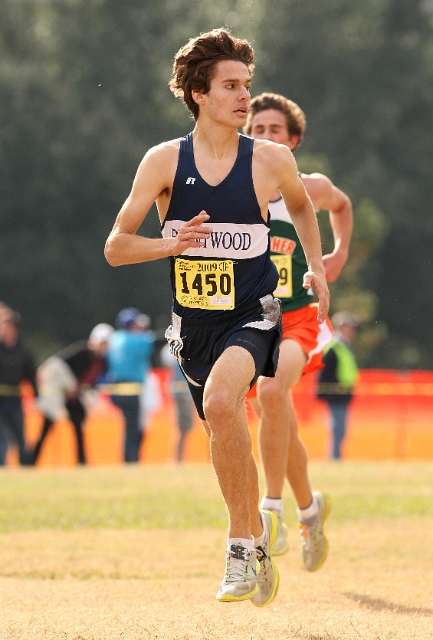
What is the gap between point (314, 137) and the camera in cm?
4878

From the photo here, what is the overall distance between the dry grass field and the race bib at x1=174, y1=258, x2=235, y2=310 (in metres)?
1.37

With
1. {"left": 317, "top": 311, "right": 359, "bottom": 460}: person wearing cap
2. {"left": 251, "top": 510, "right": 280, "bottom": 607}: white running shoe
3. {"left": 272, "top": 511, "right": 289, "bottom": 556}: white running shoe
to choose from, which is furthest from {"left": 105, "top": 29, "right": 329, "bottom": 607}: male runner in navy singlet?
{"left": 317, "top": 311, "right": 359, "bottom": 460}: person wearing cap

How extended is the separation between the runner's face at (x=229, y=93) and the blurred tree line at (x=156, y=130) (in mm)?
32425

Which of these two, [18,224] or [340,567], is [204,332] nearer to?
[340,567]

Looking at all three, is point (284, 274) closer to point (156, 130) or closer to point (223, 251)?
point (223, 251)

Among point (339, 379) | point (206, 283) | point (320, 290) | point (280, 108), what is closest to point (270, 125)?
point (280, 108)

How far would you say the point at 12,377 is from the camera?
1542cm

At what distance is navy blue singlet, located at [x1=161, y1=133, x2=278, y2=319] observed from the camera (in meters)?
5.20

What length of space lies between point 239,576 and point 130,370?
10.6 m

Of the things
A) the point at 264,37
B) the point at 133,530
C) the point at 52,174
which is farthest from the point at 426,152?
the point at 133,530

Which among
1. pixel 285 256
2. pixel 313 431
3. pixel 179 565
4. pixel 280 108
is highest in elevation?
pixel 280 108

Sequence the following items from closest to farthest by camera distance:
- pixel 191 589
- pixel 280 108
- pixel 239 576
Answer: pixel 239 576
pixel 191 589
pixel 280 108

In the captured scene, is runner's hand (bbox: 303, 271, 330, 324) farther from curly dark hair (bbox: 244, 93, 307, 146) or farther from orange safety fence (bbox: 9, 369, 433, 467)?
orange safety fence (bbox: 9, 369, 433, 467)

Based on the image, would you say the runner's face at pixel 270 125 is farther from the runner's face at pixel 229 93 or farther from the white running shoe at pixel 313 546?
the white running shoe at pixel 313 546
